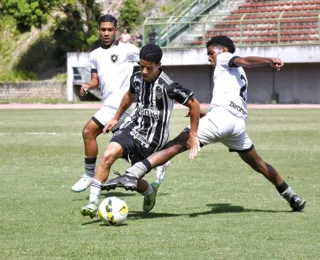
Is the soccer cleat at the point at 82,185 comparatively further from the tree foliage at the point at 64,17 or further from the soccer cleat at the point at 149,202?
the tree foliage at the point at 64,17

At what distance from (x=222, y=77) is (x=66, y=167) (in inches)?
235

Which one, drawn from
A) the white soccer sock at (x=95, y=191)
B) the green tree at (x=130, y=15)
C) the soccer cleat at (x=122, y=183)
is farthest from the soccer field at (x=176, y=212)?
the green tree at (x=130, y=15)

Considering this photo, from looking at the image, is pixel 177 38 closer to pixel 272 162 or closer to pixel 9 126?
pixel 9 126

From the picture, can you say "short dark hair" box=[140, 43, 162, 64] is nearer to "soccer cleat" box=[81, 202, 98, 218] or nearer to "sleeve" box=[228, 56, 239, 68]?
"sleeve" box=[228, 56, 239, 68]

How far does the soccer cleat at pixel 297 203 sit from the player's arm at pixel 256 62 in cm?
Answer: 167

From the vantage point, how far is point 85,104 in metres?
44.0

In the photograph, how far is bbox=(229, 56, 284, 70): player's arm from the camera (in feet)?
30.2

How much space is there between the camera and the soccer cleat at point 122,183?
29.8ft

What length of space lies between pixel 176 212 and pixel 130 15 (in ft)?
142

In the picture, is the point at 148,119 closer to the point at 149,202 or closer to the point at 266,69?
the point at 149,202

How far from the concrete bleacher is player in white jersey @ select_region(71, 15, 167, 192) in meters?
32.6

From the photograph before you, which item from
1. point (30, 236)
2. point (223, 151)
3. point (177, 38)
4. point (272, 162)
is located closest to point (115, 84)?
point (30, 236)

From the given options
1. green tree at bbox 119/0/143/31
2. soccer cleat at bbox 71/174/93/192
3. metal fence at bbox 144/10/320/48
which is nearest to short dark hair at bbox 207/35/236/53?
soccer cleat at bbox 71/174/93/192

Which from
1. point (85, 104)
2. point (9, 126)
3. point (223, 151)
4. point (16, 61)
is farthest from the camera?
Answer: point (16, 61)
